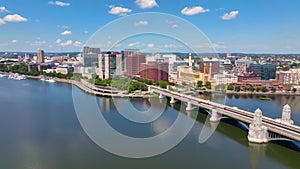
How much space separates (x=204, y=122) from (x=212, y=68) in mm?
6947

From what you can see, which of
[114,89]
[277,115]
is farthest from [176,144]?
[114,89]

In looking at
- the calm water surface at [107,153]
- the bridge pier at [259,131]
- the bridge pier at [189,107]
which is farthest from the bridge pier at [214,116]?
the bridge pier at [259,131]

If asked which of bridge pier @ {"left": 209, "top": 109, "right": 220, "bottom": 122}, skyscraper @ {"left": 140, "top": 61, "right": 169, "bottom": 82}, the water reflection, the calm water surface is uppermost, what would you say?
skyscraper @ {"left": 140, "top": 61, "right": 169, "bottom": 82}

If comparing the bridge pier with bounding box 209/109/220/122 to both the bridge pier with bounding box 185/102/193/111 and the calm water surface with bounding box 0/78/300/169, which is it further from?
the bridge pier with bounding box 185/102/193/111

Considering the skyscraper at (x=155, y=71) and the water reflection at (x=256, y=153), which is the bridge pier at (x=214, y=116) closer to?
the water reflection at (x=256, y=153)

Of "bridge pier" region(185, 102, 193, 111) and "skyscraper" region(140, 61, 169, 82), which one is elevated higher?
"skyscraper" region(140, 61, 169, 82)

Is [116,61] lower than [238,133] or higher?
higher

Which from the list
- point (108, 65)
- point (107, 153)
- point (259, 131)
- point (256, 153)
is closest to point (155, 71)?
point (108, 65)

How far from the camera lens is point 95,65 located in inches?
545

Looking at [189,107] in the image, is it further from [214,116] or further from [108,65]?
[108,65]

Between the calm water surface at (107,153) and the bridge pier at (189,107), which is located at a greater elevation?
the bridge pier at (189,107)

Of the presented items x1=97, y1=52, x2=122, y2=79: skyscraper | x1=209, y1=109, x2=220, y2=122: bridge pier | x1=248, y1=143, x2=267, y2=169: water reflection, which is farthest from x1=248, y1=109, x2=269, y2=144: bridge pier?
x1=97, y1=52, x2=122, y2=79: skyscraper

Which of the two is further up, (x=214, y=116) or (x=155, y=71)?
(x=155, y=71)

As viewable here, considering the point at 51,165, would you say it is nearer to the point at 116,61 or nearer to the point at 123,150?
the point at 123,150
